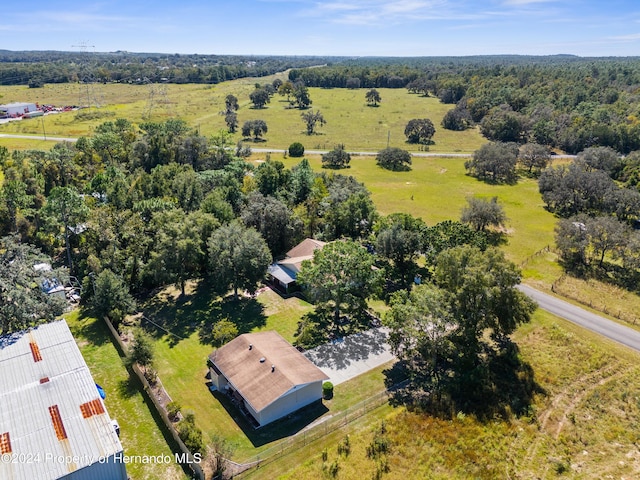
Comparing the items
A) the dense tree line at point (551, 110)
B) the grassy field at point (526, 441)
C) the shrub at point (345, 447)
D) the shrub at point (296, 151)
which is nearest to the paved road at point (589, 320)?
the grassy field at point (526, 441)

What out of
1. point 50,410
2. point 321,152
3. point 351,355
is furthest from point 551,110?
point 50,410

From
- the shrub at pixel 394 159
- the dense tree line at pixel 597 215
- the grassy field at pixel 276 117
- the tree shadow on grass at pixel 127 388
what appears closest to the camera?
the tree shadow on grass at pixel 127 388

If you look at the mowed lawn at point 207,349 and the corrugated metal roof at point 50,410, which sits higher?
the corrugated metal roof at point 50,410

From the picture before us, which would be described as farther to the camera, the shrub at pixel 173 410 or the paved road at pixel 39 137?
the paved road at pixel 39 137

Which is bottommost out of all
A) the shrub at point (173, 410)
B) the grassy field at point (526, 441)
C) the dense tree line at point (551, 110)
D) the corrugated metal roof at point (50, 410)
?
the grassy field at point (526, 441)

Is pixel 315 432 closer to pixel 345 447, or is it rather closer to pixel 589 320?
pixel 345 447

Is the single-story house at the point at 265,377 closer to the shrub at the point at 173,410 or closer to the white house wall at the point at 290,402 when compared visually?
the white house wall at the point at 290,402
